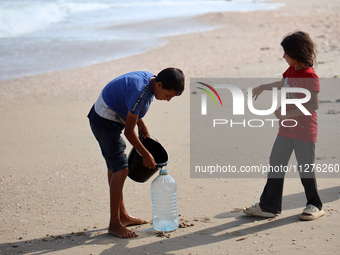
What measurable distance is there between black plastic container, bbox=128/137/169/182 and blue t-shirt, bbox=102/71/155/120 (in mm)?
390

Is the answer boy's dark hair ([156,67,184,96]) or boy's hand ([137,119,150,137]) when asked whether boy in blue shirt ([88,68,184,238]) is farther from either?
boy's hand ([137,119,150,137])

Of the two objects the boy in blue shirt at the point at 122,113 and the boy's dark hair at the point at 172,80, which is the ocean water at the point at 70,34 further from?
the boy's dark hair at the point at 172,80

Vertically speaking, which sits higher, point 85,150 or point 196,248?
point 85,150

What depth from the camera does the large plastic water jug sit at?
14.4 ft

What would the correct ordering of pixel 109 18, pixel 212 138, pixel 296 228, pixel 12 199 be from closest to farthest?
pixel 296 228 < pixel 12 199 < pixel 212 138 < pixel 109 18

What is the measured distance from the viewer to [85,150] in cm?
686

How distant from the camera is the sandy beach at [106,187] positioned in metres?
4.02

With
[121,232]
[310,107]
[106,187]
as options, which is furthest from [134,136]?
[106,187]

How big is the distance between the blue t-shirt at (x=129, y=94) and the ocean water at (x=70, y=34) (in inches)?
344

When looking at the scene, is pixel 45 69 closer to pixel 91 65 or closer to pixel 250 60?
pixel 91 65

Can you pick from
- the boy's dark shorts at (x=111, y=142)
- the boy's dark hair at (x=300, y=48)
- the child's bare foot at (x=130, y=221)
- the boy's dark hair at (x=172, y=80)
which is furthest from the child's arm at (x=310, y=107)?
the child's bare foot at (x=130, y=221)

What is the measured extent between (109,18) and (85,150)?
2084 centimetres

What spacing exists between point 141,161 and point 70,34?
1644cm

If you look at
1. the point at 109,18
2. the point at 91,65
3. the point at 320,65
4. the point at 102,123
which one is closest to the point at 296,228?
the point at 102,123
